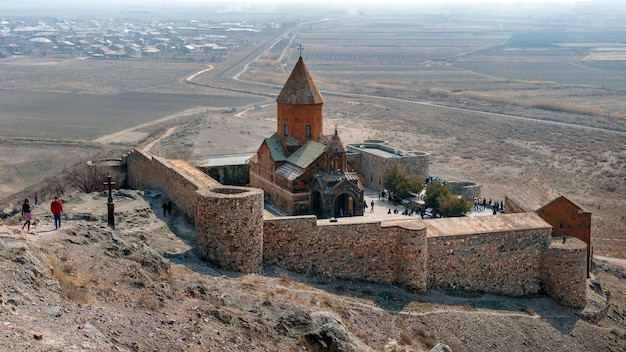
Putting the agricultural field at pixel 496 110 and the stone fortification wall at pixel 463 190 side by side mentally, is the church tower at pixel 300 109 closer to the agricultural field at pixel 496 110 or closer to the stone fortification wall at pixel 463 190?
the stone fortification wall at pixel 463 190

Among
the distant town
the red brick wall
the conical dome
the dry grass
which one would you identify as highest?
the conical dome

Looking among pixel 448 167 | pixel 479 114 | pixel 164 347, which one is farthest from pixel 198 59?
pixel 164 347

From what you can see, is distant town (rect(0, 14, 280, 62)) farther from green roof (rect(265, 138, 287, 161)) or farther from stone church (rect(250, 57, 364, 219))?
stone church (rect(250, 57, 364, 219))

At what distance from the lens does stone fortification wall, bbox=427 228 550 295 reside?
18.4m

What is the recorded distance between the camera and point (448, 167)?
42.2 m

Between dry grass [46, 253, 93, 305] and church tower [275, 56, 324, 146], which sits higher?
church tower [275, 56, 324, 146]

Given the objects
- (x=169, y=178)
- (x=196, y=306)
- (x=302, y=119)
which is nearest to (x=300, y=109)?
(x=302, y=119)

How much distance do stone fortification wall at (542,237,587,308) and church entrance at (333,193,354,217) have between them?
22.1ft

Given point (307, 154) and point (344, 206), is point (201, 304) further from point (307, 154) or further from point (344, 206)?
point (307, 154)

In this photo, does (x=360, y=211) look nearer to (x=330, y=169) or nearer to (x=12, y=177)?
(x=330, y=169)

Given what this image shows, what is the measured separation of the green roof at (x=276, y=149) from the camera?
25906 millimetres

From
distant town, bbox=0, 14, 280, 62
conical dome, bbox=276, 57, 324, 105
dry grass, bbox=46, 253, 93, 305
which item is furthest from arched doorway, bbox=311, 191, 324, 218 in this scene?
distant town, bbox=0, 14, 280, 62

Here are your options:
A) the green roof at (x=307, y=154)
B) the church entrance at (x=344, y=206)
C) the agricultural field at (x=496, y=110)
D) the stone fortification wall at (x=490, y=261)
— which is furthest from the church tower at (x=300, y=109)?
the agricultural field at (x=496, y=110)

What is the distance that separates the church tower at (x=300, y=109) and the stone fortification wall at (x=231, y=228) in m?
9.74
